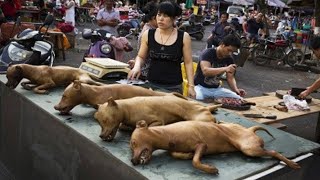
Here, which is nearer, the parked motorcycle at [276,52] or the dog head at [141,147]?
the dog head at [141,147]

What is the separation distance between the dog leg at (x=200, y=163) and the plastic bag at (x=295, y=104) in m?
3.02

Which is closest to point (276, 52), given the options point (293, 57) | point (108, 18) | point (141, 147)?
point (293, 57)

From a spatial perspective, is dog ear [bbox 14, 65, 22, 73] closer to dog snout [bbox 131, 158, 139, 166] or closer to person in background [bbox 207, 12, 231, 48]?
dog snout [bbox 131, 158, 139, 166]

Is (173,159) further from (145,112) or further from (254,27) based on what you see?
(254,27)

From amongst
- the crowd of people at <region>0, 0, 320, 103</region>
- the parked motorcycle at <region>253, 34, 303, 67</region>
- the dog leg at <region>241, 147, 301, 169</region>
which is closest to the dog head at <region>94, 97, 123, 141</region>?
the dog leg at <region>241, 147, 301, 169</region>

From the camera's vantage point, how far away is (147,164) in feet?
5.30

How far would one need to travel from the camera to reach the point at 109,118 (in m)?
1.78

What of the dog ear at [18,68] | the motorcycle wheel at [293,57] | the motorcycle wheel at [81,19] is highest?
the dog ear at [18,68]

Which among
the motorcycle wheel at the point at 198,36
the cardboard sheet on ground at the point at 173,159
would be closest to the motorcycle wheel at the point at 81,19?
the motorcycle wheel at the point at 198,36

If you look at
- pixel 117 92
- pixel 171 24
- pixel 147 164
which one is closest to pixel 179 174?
pixel 147 164

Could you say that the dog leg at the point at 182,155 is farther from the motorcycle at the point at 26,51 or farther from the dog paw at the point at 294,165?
the motorcycle at the point at 26,51

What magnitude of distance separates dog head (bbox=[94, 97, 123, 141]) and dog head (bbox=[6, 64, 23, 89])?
1005 mm

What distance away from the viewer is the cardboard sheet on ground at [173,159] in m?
1.58

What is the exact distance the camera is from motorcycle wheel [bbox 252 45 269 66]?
12312mm
